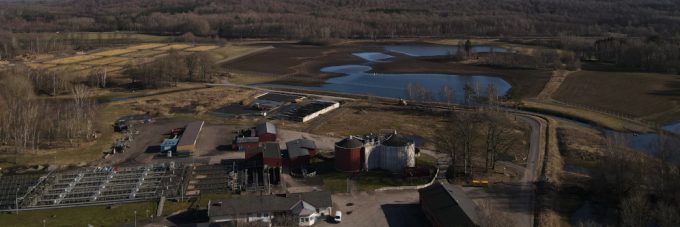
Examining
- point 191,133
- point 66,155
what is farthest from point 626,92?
point 66,155

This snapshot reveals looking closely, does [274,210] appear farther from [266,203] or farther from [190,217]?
[190,217]

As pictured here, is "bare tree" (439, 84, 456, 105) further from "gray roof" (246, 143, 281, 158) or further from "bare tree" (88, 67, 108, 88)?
"bare tree" (88, 67, 108, 88)

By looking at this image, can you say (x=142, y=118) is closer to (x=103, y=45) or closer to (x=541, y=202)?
(x=541, y=202)

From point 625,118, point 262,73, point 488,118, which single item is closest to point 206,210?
point 488,118

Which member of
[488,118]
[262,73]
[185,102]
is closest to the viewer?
[488,118]

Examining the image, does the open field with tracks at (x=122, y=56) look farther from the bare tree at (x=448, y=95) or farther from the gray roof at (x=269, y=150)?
the gray roof at (x=269, y=150)

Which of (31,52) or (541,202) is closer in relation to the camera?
(541,202)
